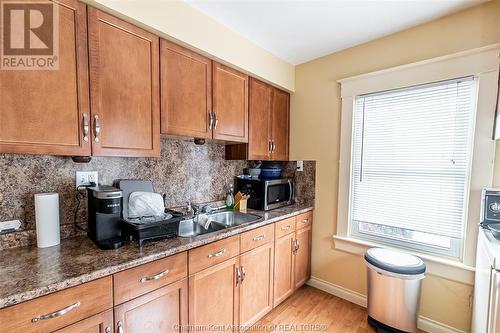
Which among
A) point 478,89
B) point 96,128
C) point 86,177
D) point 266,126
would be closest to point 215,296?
point 86,177

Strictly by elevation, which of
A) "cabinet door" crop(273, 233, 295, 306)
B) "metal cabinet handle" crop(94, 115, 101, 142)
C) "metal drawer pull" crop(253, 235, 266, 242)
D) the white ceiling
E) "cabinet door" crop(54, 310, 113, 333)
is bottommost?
"cabinet door" crop(273, 233, 295, 306)

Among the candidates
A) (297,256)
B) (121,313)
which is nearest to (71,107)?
(121,313)

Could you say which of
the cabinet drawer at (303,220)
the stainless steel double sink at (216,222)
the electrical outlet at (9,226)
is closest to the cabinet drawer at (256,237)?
the stainless steel double sink at (216,222)

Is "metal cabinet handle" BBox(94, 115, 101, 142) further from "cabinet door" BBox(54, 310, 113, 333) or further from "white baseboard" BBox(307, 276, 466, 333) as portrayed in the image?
"white baseboard" BBox(307, 276, 466, 333)

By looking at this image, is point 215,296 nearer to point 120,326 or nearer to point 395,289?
point 120,326

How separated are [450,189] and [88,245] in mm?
2501

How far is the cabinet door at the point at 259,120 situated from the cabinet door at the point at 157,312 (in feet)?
4.35

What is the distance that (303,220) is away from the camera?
2.37m

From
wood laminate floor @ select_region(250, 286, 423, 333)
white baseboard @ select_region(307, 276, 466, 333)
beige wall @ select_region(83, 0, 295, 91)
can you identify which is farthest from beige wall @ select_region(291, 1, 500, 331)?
beige wall @ select_region(83, 0, 295, 91)

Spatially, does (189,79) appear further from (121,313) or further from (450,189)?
(450,189)

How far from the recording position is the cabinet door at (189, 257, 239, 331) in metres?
1.39

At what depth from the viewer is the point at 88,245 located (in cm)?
126

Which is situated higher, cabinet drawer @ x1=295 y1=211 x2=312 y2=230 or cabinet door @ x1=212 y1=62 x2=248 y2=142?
cabinet door @ x1=212 y1=62 x2=248 y2=142

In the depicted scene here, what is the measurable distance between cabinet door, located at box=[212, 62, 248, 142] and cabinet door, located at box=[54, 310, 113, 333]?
4.28 feet
